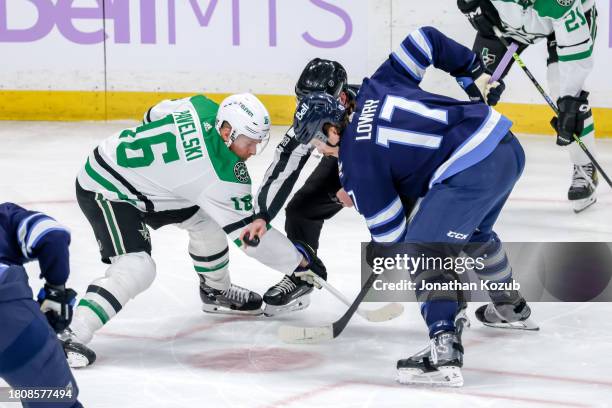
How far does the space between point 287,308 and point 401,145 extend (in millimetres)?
1055

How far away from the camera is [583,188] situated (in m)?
5.82

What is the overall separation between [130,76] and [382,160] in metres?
4.52

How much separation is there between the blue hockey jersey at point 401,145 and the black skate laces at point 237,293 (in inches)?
35.5

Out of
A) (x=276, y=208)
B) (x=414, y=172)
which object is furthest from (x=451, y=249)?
(x=276, y=208)

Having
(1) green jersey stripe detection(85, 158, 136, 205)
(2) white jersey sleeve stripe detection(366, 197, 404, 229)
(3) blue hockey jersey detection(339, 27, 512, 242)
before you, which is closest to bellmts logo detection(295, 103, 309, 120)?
(3) blue hockey jersey detection(339, 27, 512, 242)

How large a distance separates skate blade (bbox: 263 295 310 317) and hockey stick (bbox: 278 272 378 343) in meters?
0.31

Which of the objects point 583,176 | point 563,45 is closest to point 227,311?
point 563,45

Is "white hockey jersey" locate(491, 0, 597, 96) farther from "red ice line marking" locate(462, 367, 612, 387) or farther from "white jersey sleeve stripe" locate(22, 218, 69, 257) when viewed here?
"white jersey sleeve stripe" locate(22, 218, 69, 257)

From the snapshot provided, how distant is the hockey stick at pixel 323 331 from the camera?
3928 millimetres

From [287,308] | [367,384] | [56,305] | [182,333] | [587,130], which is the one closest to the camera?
[56,305]

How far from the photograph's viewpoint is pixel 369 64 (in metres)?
7.48
